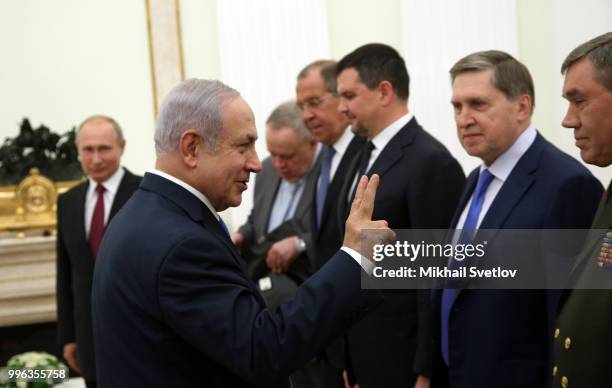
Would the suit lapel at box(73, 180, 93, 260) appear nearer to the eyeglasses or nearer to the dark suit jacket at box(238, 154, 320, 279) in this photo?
the dark suit jacket at box(238, 154, 320, 279)

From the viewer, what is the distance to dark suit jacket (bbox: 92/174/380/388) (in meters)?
1.90

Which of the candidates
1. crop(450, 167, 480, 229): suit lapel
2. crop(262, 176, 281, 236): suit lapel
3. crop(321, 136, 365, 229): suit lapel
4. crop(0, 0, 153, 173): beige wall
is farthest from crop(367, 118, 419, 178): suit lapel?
crop(0, 0, 153, 173): beige wall

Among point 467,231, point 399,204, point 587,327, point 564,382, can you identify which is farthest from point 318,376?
point 587,327

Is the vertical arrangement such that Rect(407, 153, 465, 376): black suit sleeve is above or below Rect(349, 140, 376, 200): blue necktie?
below

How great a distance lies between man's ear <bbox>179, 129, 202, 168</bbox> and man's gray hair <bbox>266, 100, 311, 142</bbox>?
8.26 feet

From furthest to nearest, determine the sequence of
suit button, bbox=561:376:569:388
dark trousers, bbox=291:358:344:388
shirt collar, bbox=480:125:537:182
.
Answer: dark trousers, bbox=291:358:344:388 → shirt collar, bbox=480:125:537:182 → suit button, bbox=561:376:569:388

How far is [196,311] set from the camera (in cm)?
190

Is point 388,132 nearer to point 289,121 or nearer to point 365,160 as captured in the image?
point 365,160

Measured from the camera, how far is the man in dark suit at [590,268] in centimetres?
212

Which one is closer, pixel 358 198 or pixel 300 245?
pixel 358 198

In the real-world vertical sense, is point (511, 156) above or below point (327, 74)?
below

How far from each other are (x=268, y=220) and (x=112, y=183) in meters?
0.93

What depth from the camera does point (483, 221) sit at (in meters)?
2.79

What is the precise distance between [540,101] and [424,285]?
535 cm
